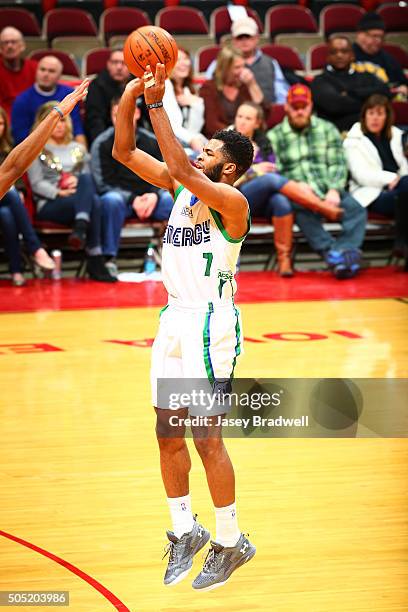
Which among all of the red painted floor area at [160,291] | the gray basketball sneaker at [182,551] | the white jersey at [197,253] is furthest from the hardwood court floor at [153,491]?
the red painted floor area at [160,291]

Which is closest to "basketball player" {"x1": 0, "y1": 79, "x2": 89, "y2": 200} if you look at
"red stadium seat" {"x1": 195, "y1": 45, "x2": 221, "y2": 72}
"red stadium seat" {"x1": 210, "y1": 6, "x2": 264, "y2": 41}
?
"red stadium seat" {"x1": 195, "y1": 45, "x2": 221, "y2": 72}

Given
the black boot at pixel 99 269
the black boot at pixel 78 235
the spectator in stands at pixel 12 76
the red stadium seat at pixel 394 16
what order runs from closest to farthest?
the black boot at pixel 78 235 → the black boot at pixel 99 269 → the spectator in stands at pixel 12 76 → the red stadium seat at pixel 394 16

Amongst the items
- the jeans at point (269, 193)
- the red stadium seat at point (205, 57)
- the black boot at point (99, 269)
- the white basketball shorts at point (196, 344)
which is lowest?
the black boot at point (99, 269)

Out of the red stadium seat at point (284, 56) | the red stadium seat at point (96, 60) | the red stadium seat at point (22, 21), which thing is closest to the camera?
the red stadium seat at point (96, 60)

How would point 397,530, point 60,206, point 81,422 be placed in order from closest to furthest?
point 397,530 → point 81,422 → point 60,206

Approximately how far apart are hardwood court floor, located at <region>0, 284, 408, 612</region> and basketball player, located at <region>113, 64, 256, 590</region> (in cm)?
13

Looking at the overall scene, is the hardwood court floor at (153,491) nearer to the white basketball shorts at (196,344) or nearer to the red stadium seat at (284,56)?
the white basketball shorts at (196,344)

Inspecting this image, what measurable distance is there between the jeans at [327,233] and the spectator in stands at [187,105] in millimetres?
1254

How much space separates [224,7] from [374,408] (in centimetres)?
866

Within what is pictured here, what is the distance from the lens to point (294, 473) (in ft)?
17.1

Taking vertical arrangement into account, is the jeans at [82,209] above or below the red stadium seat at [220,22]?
below

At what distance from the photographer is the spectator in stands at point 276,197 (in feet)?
34.9

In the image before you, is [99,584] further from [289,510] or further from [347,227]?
[347,227]

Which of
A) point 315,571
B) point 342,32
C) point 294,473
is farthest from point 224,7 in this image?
point 315,571
